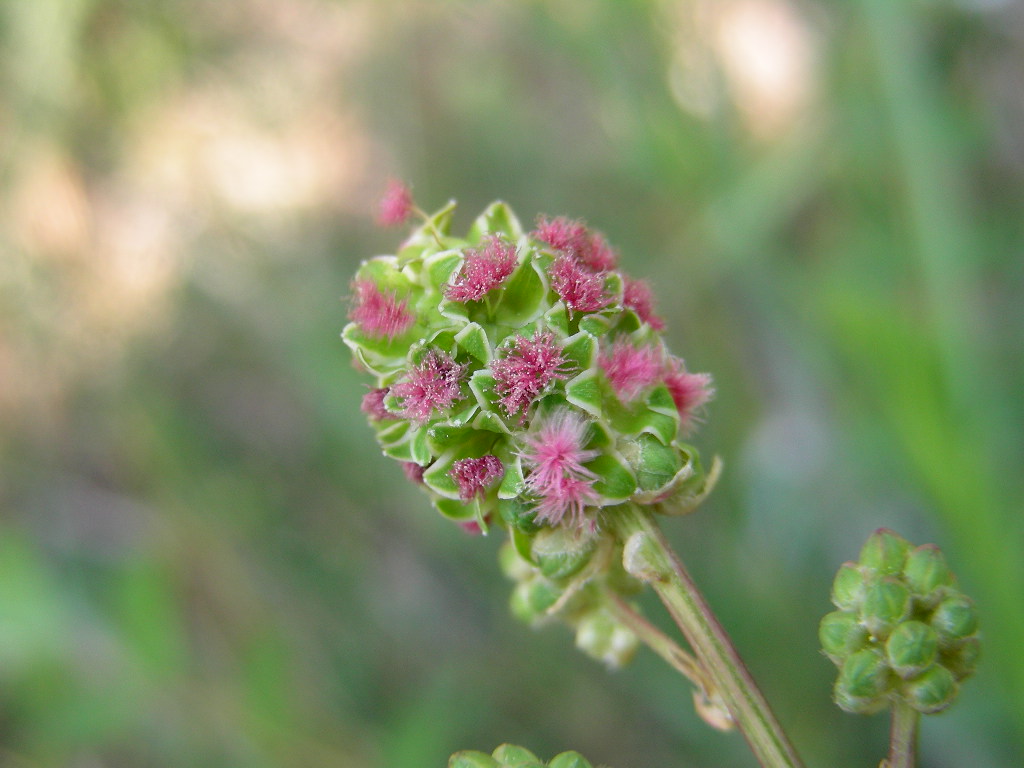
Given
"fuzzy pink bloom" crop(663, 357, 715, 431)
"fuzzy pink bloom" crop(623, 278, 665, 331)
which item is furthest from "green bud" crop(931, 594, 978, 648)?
"fuzzy pink bloom" crop(623, 278, 665, 331)

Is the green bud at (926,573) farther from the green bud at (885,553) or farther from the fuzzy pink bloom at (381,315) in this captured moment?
the fuzzy pink bloom at (381,315)

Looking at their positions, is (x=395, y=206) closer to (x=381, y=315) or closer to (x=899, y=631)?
(x=381, y=315)

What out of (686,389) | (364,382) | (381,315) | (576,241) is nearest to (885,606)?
(686,389)

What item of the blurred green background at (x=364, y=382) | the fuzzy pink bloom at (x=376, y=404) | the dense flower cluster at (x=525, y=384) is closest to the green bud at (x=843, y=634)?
the dense flower cluster at (x=525, y=384)

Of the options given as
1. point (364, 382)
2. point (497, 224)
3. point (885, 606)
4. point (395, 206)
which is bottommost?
point (885, 606)

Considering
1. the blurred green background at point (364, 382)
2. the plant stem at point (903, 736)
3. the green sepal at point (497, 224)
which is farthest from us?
the blurred green background at point (364, 382)

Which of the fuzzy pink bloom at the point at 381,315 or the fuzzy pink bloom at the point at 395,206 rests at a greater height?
the fuzzy pink bloom at the point at 395,206

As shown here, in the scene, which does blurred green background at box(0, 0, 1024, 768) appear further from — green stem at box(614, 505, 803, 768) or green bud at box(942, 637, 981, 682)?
green stem at box(614, 505, 803, 768)
